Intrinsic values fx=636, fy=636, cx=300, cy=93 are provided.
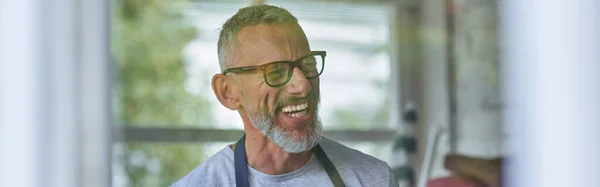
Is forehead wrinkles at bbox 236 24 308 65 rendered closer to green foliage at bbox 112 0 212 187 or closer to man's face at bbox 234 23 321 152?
man's face at bbox 234 23 321 152

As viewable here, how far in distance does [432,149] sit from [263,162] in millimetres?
321

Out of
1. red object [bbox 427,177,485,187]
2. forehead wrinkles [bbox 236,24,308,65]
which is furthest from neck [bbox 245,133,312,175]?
→ red object [bbox 427,177,485,187]

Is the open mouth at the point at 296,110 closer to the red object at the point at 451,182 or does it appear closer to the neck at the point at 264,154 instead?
the neck at the point at 264,154

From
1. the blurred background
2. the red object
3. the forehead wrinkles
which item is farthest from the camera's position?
the red object

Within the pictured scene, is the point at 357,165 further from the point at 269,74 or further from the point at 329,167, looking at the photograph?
the point at 269,74

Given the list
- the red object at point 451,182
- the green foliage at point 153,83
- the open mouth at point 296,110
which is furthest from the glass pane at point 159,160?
the red object at point 451,182

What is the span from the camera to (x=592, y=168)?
0.76m

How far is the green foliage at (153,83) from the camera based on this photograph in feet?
3.00

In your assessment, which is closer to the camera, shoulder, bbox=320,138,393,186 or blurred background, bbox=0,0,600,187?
blurred background, bbox=0,0,600,187

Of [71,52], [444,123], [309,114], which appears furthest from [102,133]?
[444,123]

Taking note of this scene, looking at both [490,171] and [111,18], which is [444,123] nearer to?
[490,171]

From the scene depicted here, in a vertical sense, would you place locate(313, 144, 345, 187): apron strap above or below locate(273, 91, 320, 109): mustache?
below

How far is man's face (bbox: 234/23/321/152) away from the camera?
0.87 meters

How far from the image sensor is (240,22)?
0.88m
